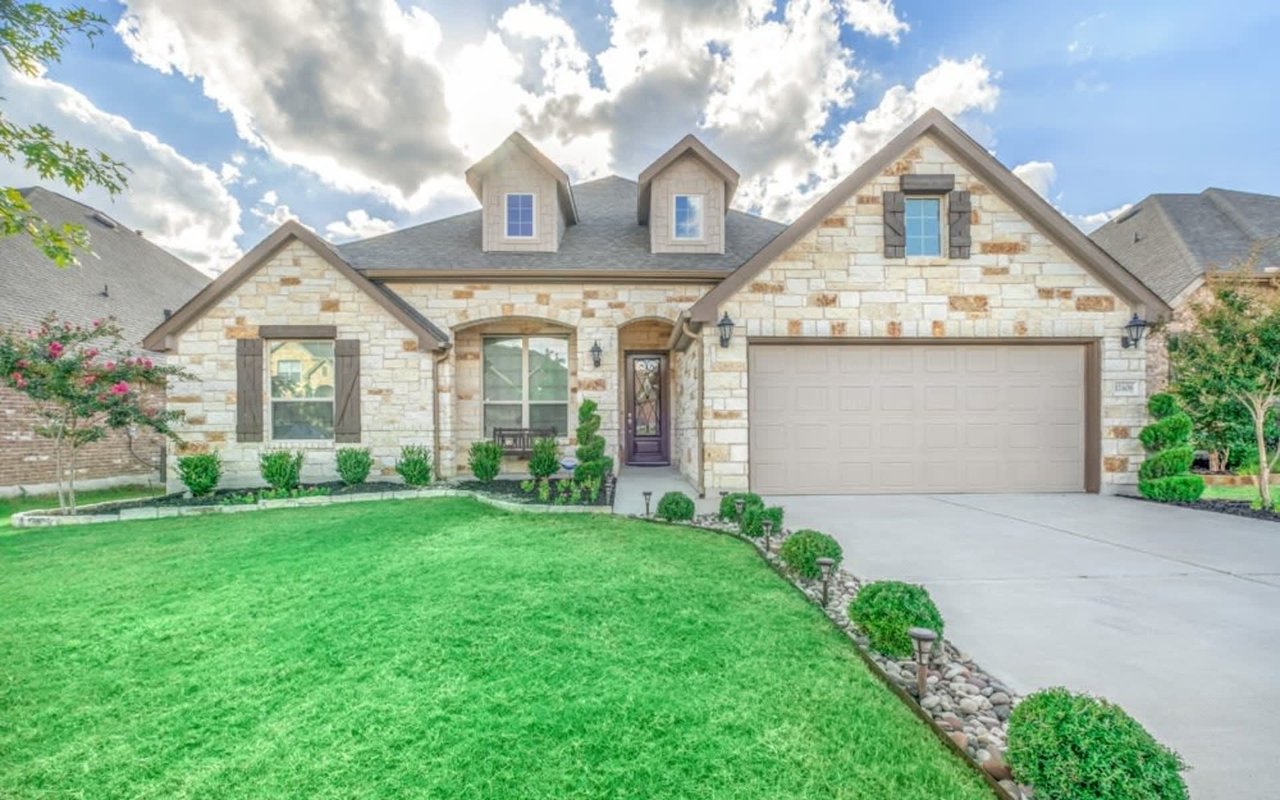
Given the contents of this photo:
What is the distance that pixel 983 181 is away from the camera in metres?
8.09

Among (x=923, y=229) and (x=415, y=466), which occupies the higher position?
(x=923, y=229)

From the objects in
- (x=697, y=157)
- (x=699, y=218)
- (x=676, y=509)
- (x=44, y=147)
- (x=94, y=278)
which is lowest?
(x=676, y=509)

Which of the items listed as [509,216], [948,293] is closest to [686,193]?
[509,216]

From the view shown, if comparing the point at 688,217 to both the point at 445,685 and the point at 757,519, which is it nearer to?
the point at 757,519

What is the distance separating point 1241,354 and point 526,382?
1112 cm

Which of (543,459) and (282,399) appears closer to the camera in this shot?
(543,459)

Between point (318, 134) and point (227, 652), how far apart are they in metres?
12.8

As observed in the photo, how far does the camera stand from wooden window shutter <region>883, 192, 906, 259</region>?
8.05 m

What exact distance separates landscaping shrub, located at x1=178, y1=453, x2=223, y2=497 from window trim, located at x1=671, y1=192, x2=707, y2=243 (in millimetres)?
8946

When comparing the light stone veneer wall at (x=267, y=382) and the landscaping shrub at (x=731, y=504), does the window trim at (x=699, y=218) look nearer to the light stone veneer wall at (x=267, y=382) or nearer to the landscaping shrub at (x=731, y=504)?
the light stone veneer wall at (x=267, y=382)

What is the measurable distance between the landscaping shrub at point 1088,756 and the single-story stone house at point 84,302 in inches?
475

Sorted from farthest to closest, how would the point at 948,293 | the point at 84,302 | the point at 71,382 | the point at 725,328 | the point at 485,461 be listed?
1. the point at 84,302
2. the point at 485,461
3. the point at 948,293
4. the point at 725,328
5. the point at 71,382

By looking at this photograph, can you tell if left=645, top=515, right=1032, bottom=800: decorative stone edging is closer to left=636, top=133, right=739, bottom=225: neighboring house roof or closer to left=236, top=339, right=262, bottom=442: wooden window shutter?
left=636, top=133, right=739, bottom=225: neighboring house roof

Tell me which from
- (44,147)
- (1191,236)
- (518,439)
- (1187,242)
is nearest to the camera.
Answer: (44,147)
